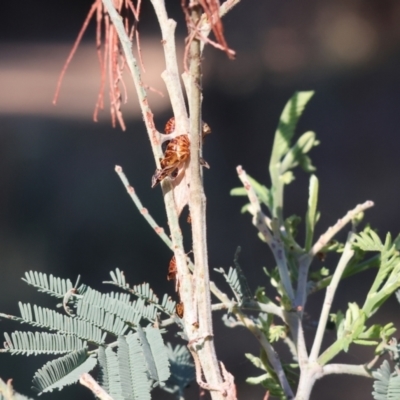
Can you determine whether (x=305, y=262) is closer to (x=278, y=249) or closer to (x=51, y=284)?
(x=278, y=249)

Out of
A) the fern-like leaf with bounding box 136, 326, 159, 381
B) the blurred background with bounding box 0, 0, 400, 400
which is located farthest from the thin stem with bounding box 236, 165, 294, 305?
the blurred background with bounding box 0, 0, 400, 400

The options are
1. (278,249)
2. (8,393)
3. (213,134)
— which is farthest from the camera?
(213,134)

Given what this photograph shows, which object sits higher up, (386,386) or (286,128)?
(286,128)

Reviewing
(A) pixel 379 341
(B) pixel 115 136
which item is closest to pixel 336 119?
(B) pixel 115 136

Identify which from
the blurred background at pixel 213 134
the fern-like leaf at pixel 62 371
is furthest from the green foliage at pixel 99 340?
the blurred background at pixel 213 134

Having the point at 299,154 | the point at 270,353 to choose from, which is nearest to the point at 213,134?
the point at 299,154

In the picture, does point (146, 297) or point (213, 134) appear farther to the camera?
point (213, 134)
